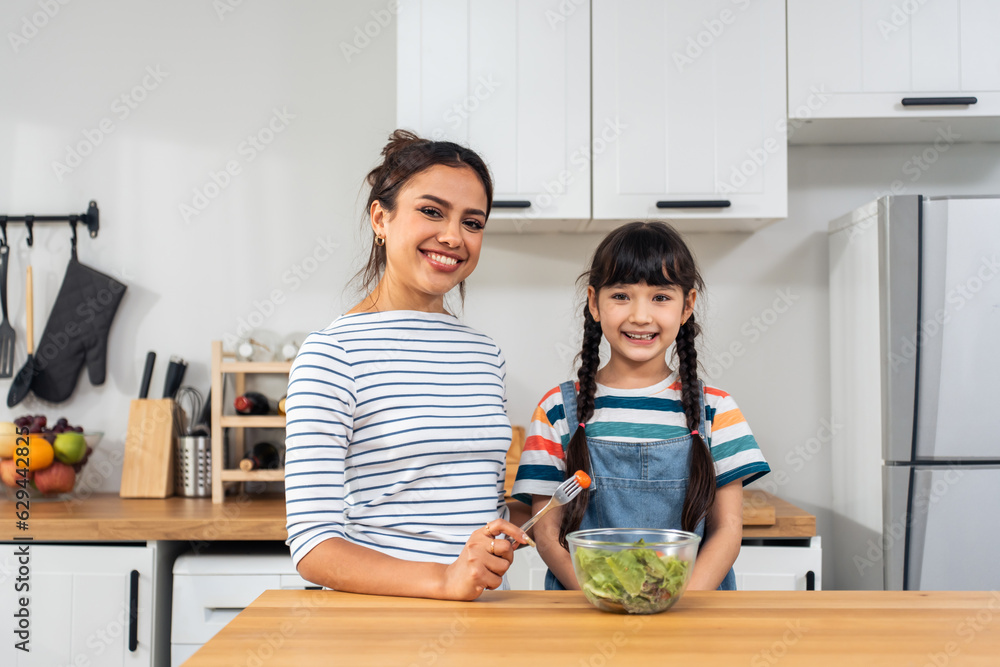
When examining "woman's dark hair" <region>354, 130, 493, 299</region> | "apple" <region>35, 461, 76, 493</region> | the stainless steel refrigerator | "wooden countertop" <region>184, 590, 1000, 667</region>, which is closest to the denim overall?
"wooden countertop" <region>184, 590, 1000, 667</region>

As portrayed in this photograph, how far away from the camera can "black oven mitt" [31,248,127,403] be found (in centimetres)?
205

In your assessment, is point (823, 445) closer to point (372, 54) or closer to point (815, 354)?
point (815, 354)

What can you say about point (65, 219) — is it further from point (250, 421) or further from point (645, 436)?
point (645, 436)

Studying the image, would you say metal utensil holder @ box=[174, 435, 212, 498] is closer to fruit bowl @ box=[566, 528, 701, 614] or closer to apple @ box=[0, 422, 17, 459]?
apple @ box=[0, 422, 17, 459]

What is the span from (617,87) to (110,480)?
1.63 meters

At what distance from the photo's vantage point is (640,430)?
110cm

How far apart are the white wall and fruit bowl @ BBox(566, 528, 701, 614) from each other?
1.35 metres

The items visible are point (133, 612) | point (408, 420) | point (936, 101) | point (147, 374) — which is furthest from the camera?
point (147, 374)

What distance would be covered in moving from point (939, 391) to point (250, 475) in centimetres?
153

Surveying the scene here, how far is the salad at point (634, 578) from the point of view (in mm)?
710

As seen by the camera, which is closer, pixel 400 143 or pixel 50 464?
pixel 400 143

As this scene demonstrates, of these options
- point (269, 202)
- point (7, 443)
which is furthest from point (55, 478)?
point (269, 202)

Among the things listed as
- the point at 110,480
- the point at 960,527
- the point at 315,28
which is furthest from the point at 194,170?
the point at 960,527

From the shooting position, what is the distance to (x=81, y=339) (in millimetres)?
2055
